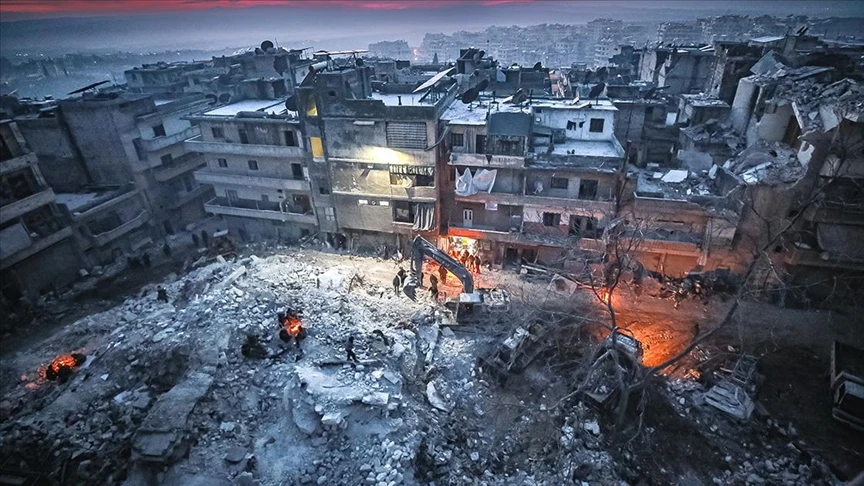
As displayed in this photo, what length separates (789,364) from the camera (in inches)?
887

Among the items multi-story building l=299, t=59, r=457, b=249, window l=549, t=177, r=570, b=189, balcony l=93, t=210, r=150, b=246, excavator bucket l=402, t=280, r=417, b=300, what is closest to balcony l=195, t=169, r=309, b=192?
multi-story building l=299, t=59, r=457, b=249

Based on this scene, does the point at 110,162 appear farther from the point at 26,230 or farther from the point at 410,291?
the point at 410,291

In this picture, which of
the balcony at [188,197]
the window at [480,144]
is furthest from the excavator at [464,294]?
the balcony at [188,197]

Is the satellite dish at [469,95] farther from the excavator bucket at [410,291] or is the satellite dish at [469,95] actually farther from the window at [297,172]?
the excavator bucket at [410,291]

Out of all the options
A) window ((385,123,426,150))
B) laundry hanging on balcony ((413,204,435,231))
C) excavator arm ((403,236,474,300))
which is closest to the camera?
excavator arm ((403,236,474,300))

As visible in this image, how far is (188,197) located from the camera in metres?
40.0

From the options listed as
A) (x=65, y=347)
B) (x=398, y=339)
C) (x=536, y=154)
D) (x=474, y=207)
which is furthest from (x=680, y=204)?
(x=65, y=347)

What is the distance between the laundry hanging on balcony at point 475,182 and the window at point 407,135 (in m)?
3.56

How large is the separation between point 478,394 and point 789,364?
1691cm

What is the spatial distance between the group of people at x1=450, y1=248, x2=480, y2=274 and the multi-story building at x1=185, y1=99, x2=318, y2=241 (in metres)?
12.3

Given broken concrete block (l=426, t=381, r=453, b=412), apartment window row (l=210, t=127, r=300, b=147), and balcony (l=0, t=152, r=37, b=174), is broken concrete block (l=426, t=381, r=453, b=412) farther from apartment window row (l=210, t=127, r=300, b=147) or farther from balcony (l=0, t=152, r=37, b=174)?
balcony (l=0, t=152, r=37, b=174)

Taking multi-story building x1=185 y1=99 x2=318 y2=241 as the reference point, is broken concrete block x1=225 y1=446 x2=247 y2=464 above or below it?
below

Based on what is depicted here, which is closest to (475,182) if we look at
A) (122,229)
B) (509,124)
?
(509,124)

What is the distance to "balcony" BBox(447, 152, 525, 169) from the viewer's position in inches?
1119
